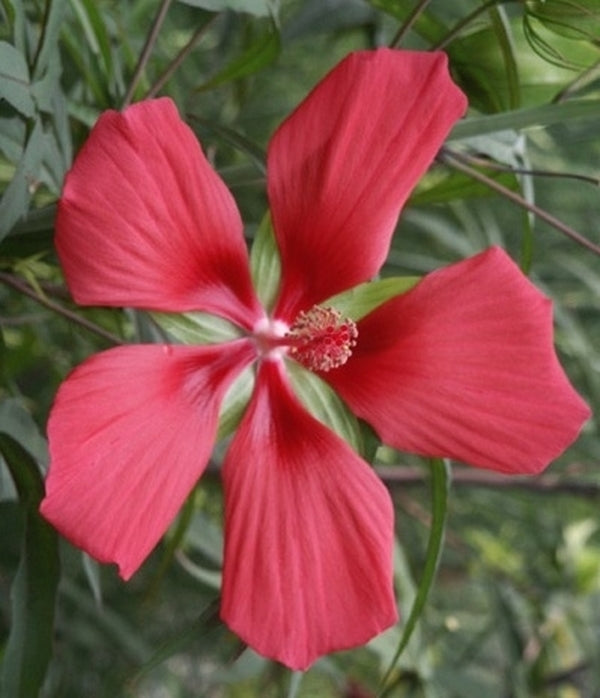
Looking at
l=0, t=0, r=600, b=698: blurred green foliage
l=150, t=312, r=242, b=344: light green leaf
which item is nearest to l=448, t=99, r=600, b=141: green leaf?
l=0, t=0, r=600, b=698: blurred green foliage

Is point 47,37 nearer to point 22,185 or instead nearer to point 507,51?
point 22,185

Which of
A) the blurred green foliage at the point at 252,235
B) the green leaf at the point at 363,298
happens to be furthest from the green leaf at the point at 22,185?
the green leaf at the point at 363,298

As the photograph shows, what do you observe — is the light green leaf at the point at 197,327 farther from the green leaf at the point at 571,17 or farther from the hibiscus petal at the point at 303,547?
the green leaf at the point at 571,17

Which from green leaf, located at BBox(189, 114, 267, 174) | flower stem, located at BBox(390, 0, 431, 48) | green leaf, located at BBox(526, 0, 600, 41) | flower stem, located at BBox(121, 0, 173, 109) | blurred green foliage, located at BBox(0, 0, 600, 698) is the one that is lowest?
blurred green foliage, located at BBox(0, 0, 600, 698)

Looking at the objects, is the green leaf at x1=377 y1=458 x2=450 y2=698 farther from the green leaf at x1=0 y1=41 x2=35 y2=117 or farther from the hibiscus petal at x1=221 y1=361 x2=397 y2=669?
the green leaf at x1=0 y1=41 x2=35 y2=117

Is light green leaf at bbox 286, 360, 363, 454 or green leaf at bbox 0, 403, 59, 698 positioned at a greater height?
light green leaf at bbox 286, 360, 363, 454

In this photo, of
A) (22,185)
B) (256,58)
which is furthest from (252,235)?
(22,185)
